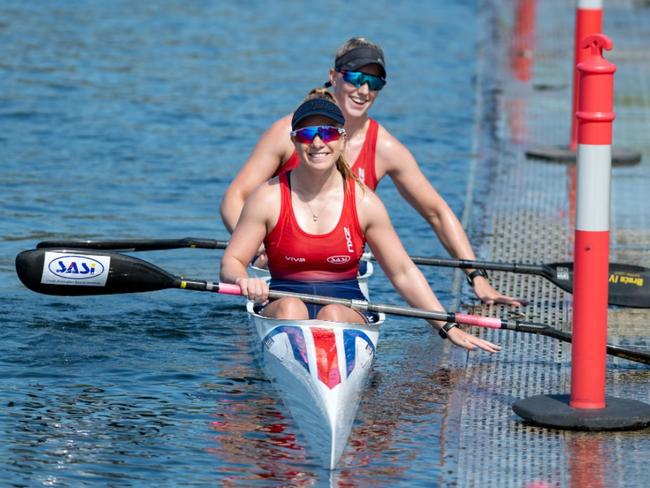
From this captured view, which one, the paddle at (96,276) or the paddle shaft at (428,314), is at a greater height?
the paddle at (96,276)

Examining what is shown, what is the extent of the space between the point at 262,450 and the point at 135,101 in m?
9.96

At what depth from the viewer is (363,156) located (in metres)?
8.48

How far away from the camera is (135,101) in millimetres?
16188

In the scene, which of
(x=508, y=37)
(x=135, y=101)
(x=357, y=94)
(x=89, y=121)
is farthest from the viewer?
(x=508, y=37)

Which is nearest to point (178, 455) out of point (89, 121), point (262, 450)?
point (262, 450)

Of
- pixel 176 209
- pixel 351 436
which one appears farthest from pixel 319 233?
pixel 176 209

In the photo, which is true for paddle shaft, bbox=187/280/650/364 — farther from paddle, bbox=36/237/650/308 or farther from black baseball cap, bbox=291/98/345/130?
paddle, bbox=36/237/650/308

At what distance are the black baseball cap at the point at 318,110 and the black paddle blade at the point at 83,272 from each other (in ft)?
3.52

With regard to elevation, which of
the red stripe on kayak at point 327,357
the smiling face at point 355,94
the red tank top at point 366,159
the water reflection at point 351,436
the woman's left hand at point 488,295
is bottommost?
the water reflection at point 351,436

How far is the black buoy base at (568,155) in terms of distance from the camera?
13031mm

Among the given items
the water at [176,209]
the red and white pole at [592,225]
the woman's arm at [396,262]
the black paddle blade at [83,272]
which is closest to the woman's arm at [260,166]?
the water at [176,209]

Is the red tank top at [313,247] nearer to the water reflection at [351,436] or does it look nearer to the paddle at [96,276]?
the paddle at [96,276]

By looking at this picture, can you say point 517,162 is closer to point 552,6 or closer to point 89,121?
point 89,121

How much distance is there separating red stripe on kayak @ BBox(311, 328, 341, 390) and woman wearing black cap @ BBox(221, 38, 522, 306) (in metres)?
1.58
